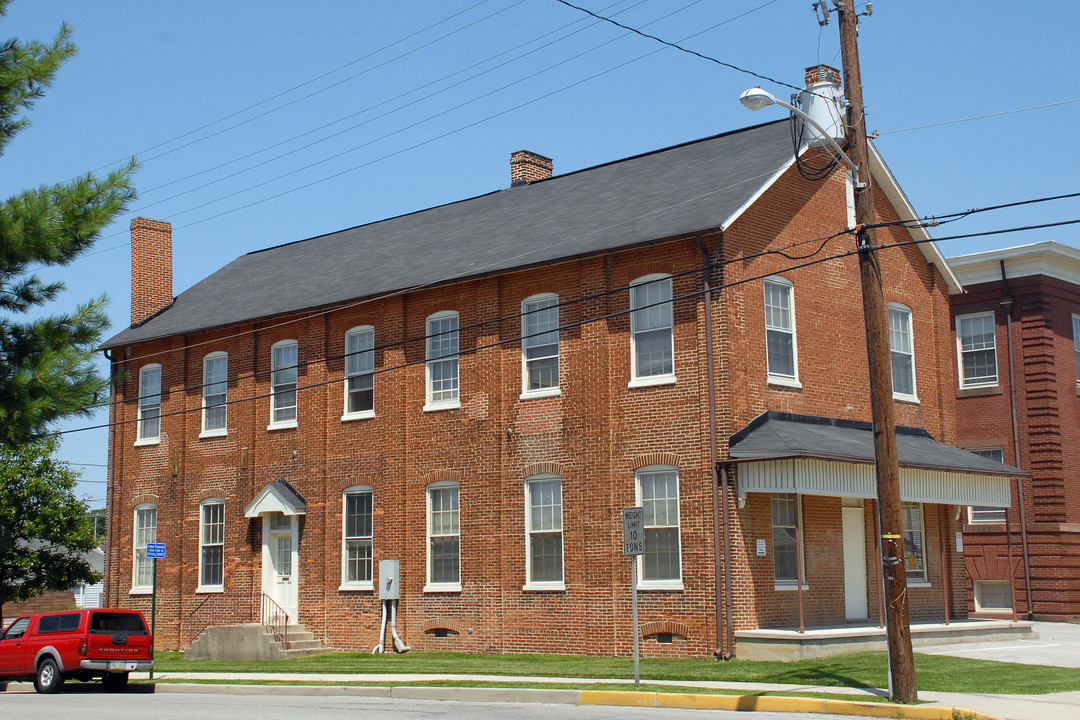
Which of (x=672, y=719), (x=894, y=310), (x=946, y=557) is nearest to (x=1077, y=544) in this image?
(x=946, y=557)

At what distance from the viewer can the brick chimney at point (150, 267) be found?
36.0 metres

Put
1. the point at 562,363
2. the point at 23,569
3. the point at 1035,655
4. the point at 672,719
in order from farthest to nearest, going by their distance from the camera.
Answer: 1. the point at 23,569
2. the point at 562,363
3. the point at 1035,655
4. the point at 672,719

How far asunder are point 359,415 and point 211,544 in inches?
241

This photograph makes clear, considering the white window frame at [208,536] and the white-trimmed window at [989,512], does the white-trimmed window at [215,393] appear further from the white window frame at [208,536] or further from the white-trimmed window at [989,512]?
the white-trimmed window at [989,512]

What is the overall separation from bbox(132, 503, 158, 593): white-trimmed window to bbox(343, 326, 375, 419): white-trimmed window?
7882mm

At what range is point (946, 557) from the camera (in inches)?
1078

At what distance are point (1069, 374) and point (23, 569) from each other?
32.0 meters

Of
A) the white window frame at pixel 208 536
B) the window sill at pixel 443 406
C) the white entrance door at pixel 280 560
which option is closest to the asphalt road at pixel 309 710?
the window sill at pixel 443 406

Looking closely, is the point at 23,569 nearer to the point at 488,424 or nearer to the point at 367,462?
the point at 367,462

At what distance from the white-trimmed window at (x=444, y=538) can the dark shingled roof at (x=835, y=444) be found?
7160mm

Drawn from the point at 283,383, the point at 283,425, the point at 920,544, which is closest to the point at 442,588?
the point at 283,425

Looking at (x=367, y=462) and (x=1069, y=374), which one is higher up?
(x=1069, y=374)

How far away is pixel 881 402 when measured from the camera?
16.1 m

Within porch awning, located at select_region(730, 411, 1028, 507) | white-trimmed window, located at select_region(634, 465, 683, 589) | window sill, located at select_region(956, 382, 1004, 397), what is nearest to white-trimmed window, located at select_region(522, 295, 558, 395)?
white-trimmed window, located at select_region(634, 465, 683, 589)
